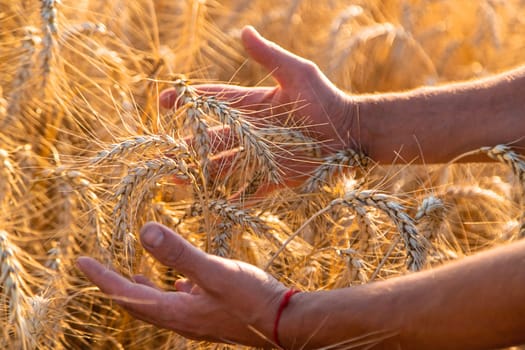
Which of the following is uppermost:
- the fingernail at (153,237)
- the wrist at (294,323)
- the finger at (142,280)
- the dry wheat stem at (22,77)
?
the dry wheat stem at (22,77)

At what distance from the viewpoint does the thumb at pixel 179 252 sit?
1.31m

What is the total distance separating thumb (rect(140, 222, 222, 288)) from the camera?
4.29 ft

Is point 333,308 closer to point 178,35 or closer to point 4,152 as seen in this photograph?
point 4,152

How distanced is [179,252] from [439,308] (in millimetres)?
434

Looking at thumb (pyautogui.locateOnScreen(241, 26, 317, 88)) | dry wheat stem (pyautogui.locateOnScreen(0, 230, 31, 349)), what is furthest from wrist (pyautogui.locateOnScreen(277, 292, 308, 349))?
thumb (pyautogui.locateOnScreen(241, 26, 317, 88))

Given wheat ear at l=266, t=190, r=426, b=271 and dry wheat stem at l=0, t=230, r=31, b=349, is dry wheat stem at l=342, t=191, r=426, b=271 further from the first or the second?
dry wheat stem at l=0, t=230, r=31, b=349

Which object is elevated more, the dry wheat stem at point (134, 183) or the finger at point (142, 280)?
the dry wheat stem at point (134, 183)

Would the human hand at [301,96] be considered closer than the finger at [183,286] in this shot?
No

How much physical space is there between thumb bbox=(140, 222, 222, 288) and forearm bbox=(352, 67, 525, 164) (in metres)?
0.76

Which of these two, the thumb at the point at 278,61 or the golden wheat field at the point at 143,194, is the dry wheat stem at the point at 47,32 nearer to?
the golden wheat field at the point at 143,194

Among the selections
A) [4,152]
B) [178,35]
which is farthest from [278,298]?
[178,35]

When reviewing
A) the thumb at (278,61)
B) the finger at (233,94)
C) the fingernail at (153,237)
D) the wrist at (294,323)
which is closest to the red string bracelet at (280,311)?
the wrist at (294,323)

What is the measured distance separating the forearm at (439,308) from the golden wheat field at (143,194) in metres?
0.18

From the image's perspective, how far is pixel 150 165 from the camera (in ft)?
4.87
